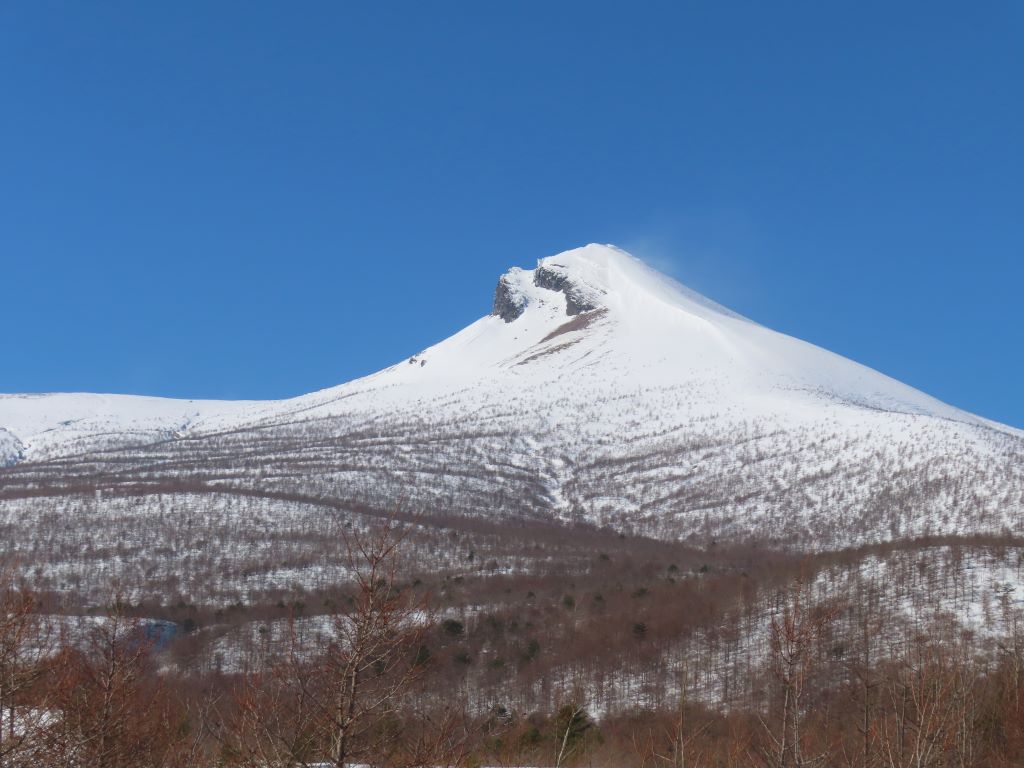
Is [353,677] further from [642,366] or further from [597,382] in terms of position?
[642,366]

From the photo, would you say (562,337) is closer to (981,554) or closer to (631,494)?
(631,494)

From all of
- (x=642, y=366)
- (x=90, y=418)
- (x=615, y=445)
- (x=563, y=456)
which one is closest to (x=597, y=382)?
(x=642, y=366)

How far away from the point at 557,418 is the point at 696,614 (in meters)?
70.5

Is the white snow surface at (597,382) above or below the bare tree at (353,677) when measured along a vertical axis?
above

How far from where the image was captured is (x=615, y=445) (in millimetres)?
119875

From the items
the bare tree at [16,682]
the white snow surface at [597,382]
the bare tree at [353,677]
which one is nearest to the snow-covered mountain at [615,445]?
the white snow surface at [597,382]

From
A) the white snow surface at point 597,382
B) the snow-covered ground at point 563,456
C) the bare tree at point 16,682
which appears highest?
the white snow surface at point 597,382

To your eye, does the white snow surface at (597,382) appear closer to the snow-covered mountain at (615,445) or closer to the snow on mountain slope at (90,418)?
the snow on mountain slope at (90,418)

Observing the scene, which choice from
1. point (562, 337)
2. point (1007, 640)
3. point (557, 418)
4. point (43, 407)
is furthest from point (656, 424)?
point (43, 407)

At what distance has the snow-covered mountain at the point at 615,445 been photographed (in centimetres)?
9425

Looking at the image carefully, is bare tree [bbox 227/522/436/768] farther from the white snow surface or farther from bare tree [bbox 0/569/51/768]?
the white snow surface

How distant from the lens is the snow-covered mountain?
94.2 metres

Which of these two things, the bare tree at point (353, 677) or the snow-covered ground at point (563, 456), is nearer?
the bare tree at point (353, 677)

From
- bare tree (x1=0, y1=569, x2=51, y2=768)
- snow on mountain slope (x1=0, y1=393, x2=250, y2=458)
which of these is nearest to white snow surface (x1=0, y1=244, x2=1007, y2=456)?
snow on mountain slope (x1=0, y1=393, x2=250, y2=458)
